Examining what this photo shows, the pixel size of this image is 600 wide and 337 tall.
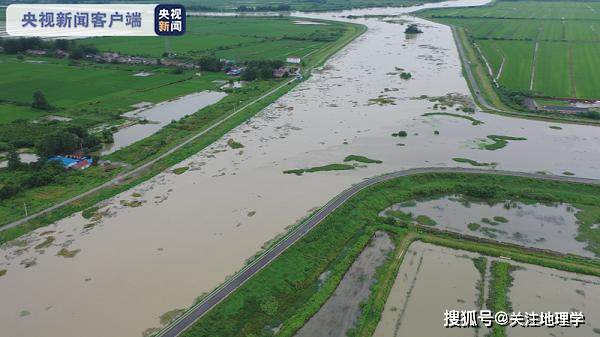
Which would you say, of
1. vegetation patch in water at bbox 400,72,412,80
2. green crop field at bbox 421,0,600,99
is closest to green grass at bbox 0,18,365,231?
vegetation patch in water at bbox 400,72,412,80

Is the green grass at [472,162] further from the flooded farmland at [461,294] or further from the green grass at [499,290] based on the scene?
the green grass at [499,290]

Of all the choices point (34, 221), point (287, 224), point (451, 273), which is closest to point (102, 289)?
point (34, 221)

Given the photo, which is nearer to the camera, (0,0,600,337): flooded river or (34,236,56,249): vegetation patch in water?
(0,0,600,337): flooded river

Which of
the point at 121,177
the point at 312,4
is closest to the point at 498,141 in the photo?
the point at 121,177

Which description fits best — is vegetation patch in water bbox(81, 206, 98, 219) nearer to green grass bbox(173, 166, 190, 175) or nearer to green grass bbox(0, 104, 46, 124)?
green grass bbox(173, 166, 190, 175)

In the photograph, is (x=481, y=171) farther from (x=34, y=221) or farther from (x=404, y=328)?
(x=34, y=221)

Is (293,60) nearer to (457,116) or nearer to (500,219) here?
(457,116)

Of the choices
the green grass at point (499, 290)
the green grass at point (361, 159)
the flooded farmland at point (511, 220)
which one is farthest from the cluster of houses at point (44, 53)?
the green grass at point (499, 290)
